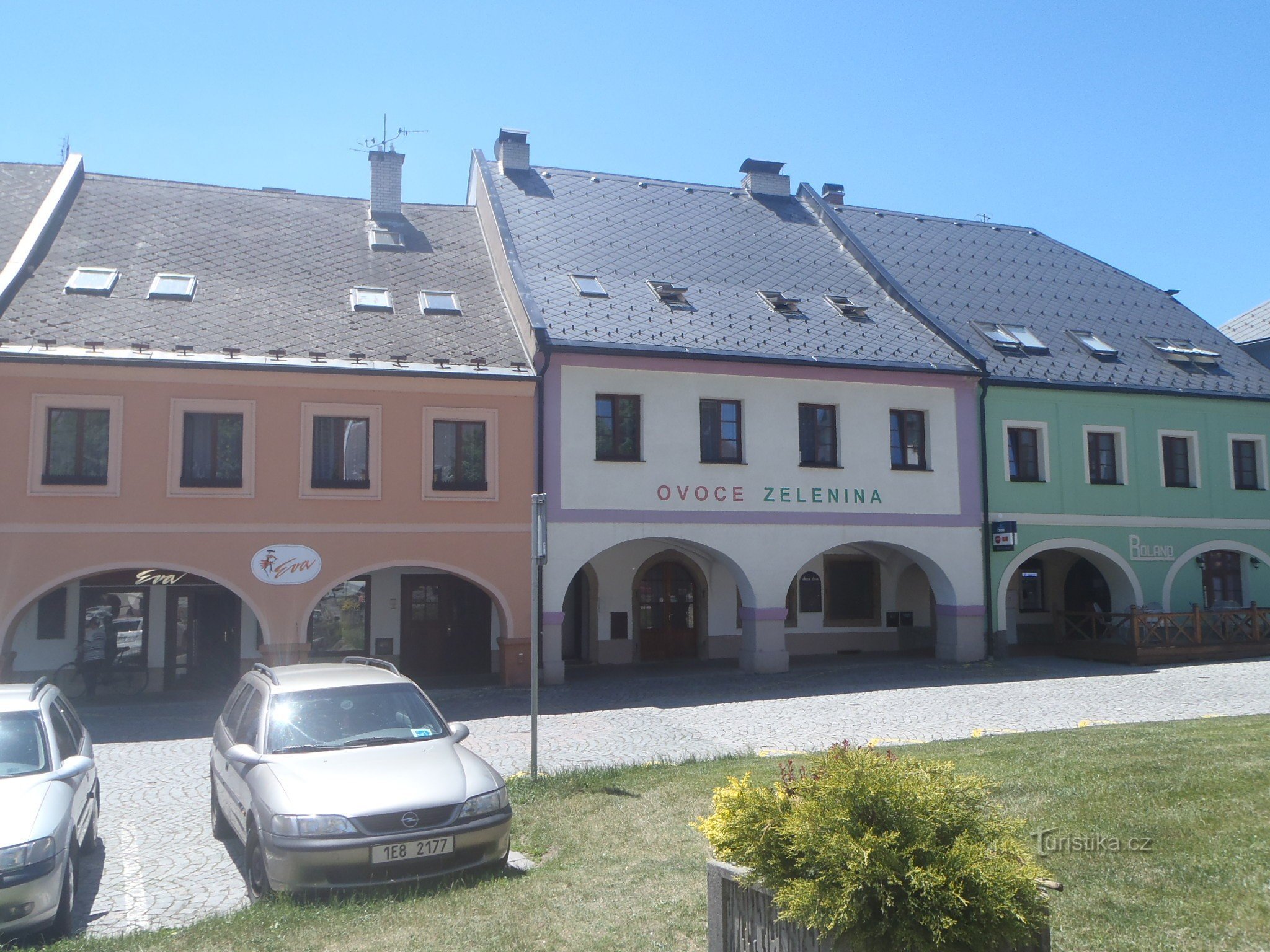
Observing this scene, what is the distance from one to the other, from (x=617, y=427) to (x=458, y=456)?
304 cm

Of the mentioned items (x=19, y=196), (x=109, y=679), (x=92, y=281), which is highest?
(x=19, y=196)

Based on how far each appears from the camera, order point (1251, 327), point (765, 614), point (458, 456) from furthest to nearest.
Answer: point (1251, 327)
point (765, 614)
point (458, 456)

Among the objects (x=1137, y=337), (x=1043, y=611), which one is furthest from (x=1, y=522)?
(x=1137, y=337)

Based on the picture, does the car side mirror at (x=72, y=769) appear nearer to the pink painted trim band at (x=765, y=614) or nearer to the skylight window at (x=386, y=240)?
the pink painted trim band at (x=765, y=614)

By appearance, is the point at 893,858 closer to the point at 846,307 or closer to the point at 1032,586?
the point at 846,307

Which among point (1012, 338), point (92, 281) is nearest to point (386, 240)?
point (92, 281)

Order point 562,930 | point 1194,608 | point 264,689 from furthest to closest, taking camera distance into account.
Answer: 1. point 1194,608
2. point 264,689
3. point 562,930

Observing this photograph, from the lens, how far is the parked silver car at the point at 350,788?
6984mm

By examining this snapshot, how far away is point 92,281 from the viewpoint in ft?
62.2

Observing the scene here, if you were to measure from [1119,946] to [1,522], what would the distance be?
16.9 metres

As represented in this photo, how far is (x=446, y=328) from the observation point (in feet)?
66.4

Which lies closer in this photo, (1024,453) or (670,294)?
(670,294)

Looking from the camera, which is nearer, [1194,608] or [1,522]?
[1,522]

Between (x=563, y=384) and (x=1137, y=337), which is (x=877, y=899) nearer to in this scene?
(x=563, y=384)
